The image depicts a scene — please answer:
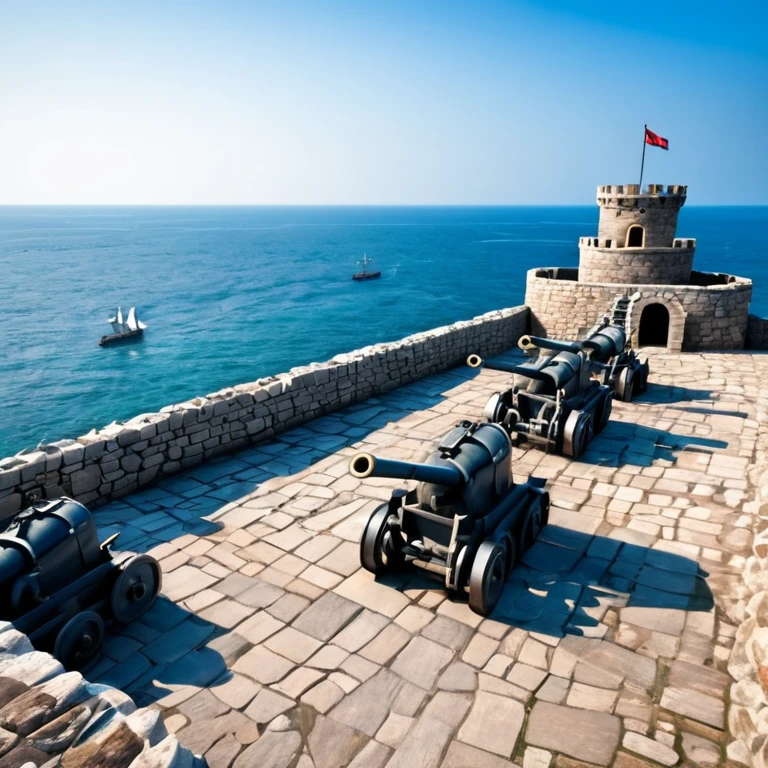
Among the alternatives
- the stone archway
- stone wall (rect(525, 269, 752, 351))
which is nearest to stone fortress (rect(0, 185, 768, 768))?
the stone archway

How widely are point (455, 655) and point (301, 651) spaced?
3.58 feet

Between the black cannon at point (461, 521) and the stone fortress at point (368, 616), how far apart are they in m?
0.24

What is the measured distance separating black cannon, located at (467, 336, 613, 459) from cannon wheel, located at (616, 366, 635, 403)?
2.06 m

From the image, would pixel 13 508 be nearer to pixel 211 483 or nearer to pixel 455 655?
pixel 211 483

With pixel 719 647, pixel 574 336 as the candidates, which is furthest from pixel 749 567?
pixel 574 336

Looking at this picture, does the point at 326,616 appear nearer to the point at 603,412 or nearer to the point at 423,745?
the point at 423,745

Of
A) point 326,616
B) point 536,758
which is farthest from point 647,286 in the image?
point 536,758

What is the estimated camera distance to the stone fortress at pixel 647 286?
47.0 feet

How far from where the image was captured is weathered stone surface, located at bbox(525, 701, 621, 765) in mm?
3434

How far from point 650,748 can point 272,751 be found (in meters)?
2.18

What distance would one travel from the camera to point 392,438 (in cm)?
822

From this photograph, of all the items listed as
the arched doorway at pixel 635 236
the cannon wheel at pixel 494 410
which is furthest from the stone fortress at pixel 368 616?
the arched doorway at pixel 635 236

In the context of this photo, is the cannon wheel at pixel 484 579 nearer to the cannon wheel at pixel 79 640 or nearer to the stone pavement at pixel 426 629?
the stone pavement at pixel 426 629

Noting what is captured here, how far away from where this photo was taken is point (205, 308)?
46.2 m
